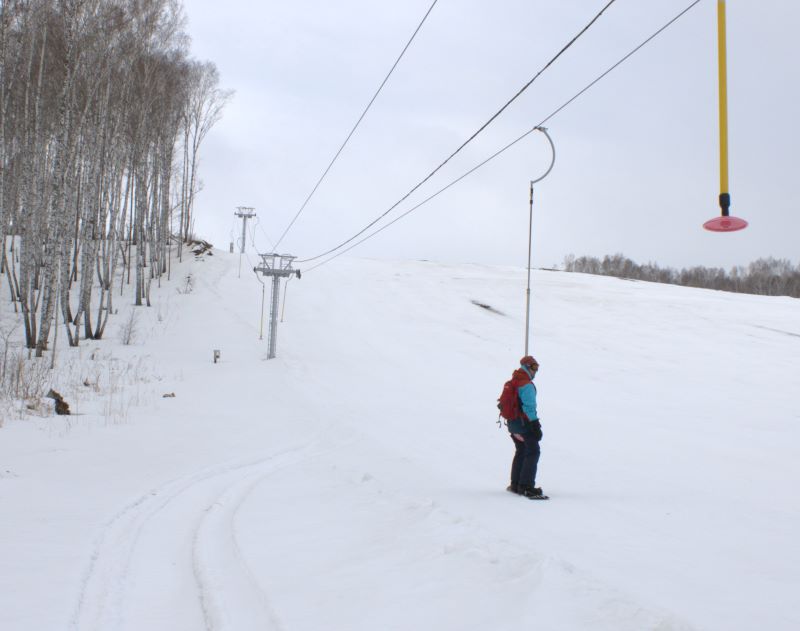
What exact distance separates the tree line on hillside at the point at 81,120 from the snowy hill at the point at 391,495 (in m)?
3.31

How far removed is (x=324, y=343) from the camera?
79.1 ft

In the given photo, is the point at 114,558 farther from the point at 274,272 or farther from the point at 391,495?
the point at 274,272

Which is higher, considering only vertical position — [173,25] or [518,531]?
[173,25]

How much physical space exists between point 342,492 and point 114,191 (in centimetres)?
2090

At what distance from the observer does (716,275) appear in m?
113

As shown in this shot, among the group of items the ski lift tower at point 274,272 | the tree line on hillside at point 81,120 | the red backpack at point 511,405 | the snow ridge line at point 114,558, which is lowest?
the snow ridge line at point 114,558

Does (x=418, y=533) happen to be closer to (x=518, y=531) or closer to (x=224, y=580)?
(x=518, y=531)

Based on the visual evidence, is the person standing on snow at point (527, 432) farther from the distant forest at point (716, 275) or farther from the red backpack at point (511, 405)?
the distant forest at point (716, 275)

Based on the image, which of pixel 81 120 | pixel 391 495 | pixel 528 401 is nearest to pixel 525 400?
pixel 528 401

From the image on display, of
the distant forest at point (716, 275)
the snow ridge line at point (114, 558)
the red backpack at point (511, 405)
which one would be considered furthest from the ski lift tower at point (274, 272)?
the distant forest at point (716, 275)

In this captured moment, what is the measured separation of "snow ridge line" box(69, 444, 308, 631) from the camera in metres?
4.11

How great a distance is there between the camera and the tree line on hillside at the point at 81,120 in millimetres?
18328

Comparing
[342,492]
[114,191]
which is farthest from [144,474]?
[114,191]

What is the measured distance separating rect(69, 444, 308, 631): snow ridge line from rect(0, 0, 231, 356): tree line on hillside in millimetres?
12932
